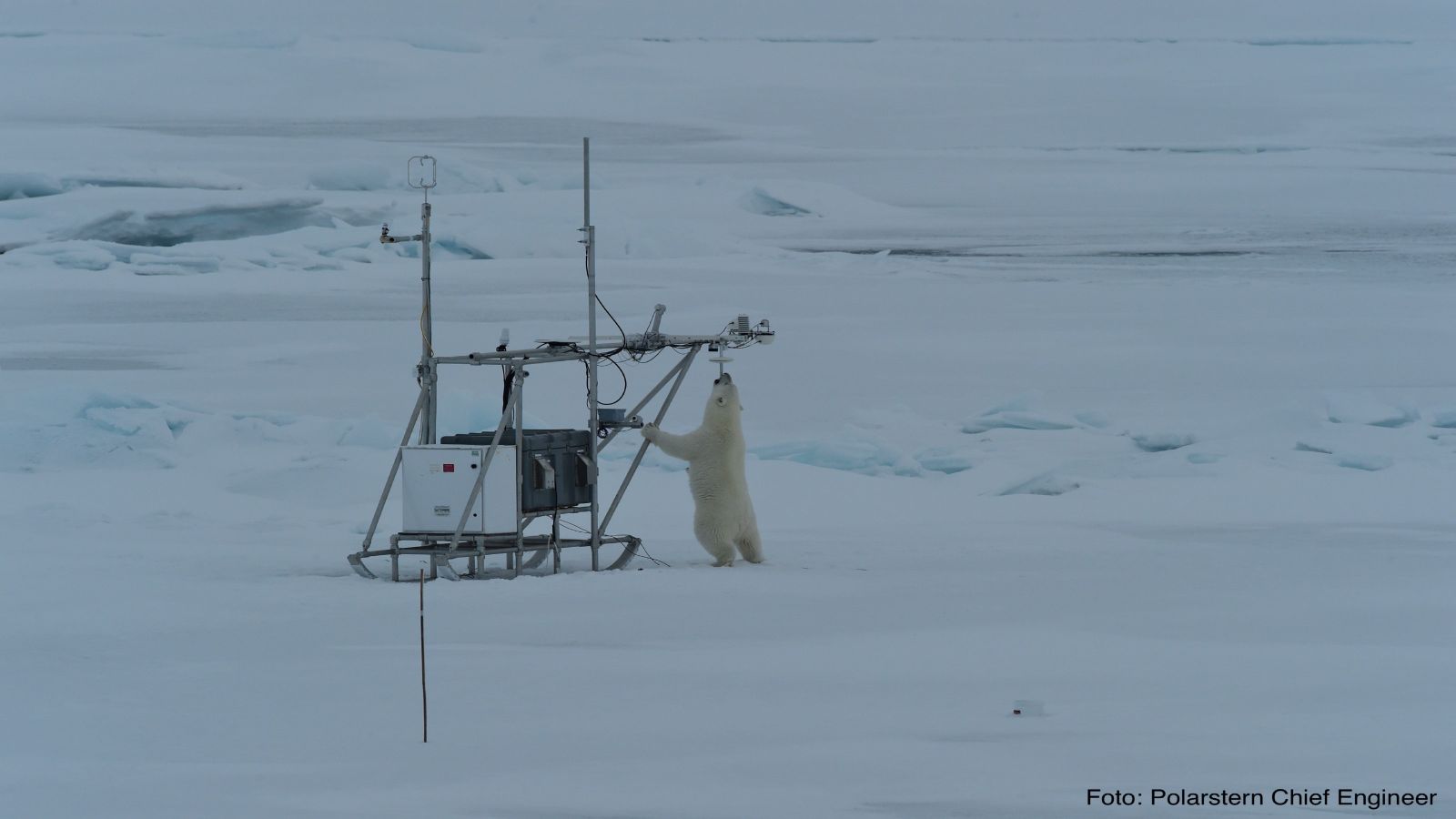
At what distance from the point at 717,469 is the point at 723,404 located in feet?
1.14

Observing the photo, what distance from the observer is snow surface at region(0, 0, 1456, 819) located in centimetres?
608

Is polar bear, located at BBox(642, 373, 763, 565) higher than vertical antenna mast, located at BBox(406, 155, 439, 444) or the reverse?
the reverse

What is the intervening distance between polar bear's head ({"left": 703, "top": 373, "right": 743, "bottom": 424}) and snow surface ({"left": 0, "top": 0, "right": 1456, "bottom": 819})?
0.83m

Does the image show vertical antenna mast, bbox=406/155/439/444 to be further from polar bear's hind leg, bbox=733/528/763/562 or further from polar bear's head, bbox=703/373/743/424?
polar bear's hind leg, bbox=733/528/763/562

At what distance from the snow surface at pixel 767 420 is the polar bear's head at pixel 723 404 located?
831mm

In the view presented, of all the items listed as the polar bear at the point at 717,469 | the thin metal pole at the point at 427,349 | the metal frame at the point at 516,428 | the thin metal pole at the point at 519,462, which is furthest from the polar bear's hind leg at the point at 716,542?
the thin metal pole at the point at 427,349

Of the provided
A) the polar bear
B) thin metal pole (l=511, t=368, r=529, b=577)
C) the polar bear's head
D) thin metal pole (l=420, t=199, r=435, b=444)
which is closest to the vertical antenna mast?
thin metal pole (l=420, t=199, r=435, b=444)

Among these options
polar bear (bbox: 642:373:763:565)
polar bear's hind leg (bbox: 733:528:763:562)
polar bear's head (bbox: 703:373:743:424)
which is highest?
polar bear's head (bbox: 703:373:743:424)

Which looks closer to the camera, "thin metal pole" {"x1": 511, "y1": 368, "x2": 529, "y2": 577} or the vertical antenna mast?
"thin metal pole" {"x1": 511, "y1": 368, "x2": 529, "y2": 577}

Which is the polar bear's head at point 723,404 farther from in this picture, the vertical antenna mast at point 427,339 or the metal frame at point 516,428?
the vertical antenna mast at point 427,339

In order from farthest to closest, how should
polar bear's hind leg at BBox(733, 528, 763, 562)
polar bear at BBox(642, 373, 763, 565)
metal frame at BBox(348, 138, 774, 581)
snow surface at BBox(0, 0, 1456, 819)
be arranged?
polar bear's hind leg at BBox(733, 528, 763, 562), polar bear at BBox(642, 373, 763, 565), metal frame at BBox(348, 138, 774, 581), snow surface at BBox(0, 0, 1456, 819)

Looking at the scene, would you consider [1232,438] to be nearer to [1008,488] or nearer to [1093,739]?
[1008,488]

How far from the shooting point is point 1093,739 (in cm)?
605

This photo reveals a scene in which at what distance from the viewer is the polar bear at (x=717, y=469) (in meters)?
10.1
